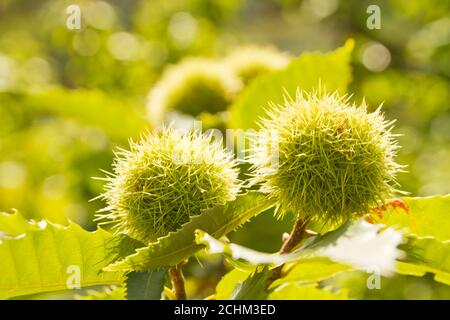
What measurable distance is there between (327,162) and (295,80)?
0.67 metres

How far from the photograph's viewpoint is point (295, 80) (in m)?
1.76

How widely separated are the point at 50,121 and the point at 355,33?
65.7 inches

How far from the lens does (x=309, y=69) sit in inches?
68.2

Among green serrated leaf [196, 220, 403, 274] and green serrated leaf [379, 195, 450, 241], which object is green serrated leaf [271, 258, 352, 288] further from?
green serrated leaf [196, 220, 403, 274]

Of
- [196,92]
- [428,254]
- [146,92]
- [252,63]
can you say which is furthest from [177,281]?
[146,92]

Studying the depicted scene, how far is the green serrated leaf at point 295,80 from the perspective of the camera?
5.68ft

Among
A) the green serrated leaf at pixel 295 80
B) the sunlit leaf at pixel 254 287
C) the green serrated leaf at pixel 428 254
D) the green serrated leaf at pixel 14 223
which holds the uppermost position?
the green serrated leaf at pixel 295 80

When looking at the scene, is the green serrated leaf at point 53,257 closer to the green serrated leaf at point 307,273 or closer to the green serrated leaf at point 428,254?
the green serrated leaf at point 307,273

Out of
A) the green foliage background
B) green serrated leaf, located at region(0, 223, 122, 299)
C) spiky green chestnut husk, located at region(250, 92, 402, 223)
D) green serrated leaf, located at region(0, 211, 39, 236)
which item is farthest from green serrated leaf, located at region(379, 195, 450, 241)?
the green foliage background

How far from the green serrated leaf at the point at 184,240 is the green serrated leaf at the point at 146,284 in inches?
1.9

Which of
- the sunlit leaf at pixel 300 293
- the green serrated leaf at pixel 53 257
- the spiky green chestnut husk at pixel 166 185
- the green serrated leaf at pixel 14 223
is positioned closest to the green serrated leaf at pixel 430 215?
the sunlit leaf at pixel 300 293

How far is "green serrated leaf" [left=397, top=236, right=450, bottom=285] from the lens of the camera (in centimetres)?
102
